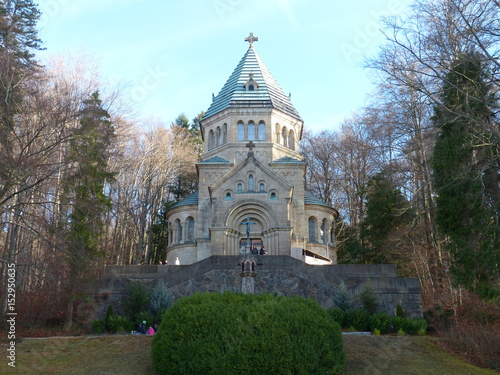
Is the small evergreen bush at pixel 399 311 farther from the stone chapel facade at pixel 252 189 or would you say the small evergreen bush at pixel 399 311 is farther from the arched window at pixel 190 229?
the arched window at pixel 190 229

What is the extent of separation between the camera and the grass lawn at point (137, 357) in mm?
14383

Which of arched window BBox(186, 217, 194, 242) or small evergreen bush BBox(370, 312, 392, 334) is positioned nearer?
small evergreen bush BBox(370, 312, 392, 334)

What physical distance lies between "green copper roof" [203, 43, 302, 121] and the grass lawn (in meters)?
19.9

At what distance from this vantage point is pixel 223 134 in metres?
34.8

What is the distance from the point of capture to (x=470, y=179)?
629 inches

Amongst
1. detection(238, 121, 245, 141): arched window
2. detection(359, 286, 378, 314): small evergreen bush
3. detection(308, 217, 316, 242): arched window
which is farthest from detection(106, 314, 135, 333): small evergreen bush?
detection(238, 121, 245, 141): arched window

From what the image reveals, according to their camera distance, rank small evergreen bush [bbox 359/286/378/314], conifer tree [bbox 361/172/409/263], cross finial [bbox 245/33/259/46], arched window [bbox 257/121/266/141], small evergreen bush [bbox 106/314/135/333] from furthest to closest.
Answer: cross finial [bbox 245/33/259/46] → arched window [bbox 257/121/266/141] → conifer tree [bbox 361/172/409/263] → small evergreen bush [bbox 359/286/378/314] → small evergreen bush [bbox 106/314/135/333]

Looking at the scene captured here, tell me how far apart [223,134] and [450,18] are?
20.2 m

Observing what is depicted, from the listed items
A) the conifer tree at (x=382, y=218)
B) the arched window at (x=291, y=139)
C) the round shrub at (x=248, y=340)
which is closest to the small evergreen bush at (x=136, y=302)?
the round shrub at (x=248, y=340)

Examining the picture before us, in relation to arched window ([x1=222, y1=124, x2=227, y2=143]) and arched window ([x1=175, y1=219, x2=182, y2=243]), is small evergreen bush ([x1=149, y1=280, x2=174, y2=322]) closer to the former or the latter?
arched window ([x1=175, y1=219, x2=182, y2=243])

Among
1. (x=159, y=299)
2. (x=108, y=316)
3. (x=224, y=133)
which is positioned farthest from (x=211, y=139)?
(x=108, y=316)

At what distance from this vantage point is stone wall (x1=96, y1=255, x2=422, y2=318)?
72.3 ft

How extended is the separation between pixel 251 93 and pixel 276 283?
650 inches

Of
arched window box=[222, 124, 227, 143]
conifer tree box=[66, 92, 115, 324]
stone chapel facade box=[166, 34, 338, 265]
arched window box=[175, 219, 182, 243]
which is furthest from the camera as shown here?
arched window box=[222, 124, 227, 143]
